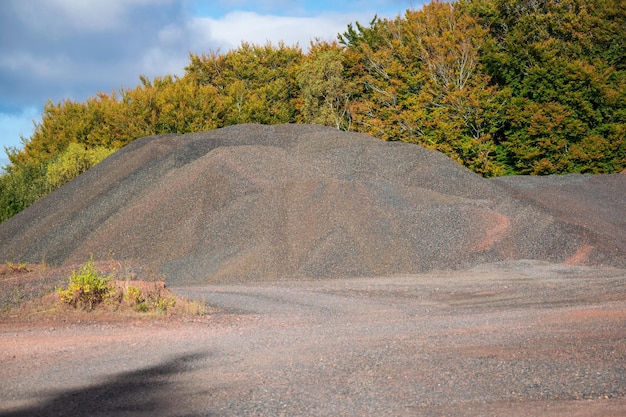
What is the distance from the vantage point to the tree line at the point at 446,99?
30000 mm

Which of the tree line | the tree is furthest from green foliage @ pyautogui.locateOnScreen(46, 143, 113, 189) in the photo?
the tree

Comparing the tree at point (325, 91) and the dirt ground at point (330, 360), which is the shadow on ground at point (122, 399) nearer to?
the dirt ground at point (330, 360)

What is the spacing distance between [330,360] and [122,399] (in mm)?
2015

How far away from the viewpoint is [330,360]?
6824mm

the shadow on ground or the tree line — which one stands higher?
the tree line

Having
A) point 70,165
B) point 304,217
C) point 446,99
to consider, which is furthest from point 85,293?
point 446,99

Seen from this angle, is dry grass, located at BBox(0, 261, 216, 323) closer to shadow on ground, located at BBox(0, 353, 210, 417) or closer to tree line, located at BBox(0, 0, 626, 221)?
shadow on ground, located at BBox(0, 353, 210, 417)

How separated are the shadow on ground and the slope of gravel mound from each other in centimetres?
848

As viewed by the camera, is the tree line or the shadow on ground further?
the tree line

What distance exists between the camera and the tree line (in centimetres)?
3000

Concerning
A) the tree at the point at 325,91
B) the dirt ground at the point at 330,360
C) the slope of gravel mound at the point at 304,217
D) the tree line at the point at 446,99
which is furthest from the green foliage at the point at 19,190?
the dirt ground at the point at 330,360

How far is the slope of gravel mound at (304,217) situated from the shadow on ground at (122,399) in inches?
334

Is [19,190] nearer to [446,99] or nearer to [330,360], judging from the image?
[446,99]

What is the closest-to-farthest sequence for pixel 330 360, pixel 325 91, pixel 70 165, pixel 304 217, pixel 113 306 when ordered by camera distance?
pixel 330 360, pixel 113 306, pixel 304 217, pixel 70 165, pixel 325 91
